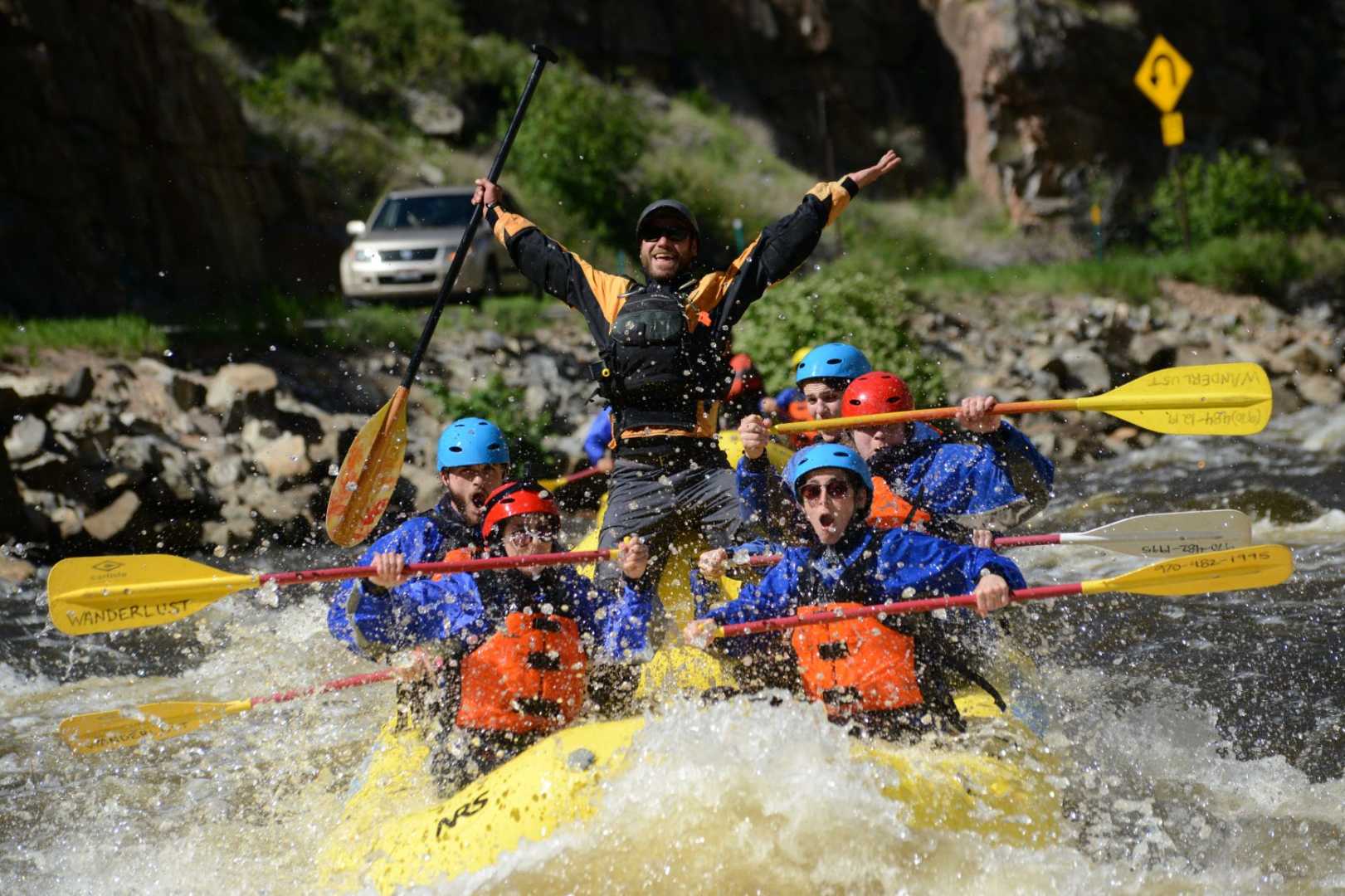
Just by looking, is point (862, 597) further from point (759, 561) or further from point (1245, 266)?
point (1245, 266)

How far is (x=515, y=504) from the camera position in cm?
460

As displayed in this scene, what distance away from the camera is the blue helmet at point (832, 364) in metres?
5.80

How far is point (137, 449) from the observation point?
A: 958 cm

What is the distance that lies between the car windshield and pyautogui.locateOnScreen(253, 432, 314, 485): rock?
4.90 meters

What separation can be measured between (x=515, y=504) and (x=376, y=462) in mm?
1433

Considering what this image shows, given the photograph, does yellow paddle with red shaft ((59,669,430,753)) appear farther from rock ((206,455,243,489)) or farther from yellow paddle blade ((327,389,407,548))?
rock ((206,455,243,489))

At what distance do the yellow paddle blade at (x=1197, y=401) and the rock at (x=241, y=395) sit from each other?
6.68 metres

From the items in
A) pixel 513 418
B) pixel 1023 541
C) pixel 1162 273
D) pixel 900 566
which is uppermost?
pixel 900 566

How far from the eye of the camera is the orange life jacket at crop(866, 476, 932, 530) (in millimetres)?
5129

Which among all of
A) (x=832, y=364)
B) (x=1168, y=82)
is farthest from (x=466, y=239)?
(x=1168, y=82)

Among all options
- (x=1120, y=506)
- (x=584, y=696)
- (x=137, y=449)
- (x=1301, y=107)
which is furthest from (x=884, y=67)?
(x=584, y=696)

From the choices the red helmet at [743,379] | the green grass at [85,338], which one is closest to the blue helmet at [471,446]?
the red helmet at [743,379]

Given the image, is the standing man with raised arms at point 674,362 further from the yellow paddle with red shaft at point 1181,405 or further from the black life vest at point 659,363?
the yellow paddle with red shaft at point 1181,405

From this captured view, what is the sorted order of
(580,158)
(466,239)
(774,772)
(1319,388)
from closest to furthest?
(774,772) < (466,239) < (1319,388) < (580,158)
